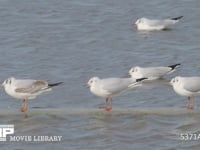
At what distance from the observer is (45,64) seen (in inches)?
765

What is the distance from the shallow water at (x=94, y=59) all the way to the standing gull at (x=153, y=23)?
0.21 meters

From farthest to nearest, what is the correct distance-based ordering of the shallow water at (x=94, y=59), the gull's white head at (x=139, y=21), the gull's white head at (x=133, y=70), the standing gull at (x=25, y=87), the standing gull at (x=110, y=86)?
the gull's white head at (x=139, y=21), the gull's white head at (x=133, y=70), the standing gull at (x=110, y=86), the standing gull at (x=25, y=87), the shallow water at (x=94, y=59)

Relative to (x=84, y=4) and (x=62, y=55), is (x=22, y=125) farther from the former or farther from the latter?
(x=84, y=4)

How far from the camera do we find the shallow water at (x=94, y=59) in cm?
1377

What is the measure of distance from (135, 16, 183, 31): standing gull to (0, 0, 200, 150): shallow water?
0.68 ft

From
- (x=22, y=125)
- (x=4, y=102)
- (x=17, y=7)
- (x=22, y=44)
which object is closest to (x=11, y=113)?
(x=22, y=125)

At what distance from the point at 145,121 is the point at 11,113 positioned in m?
2.21

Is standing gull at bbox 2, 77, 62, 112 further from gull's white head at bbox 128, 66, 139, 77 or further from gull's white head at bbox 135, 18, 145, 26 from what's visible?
gull's white head at bbox 135, 18, 145, 26

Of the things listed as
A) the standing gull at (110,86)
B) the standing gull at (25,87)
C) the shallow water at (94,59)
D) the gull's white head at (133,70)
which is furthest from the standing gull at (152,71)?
the standing gull at (25,87)

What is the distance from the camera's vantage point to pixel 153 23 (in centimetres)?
2322

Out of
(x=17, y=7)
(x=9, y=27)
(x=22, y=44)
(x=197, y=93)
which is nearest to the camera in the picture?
(x=197, y=93)

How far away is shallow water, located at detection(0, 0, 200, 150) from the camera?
45.2ft

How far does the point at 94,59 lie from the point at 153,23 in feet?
12.7

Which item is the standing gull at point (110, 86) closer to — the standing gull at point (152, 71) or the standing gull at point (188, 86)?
the standing gull at point (188, 86)
